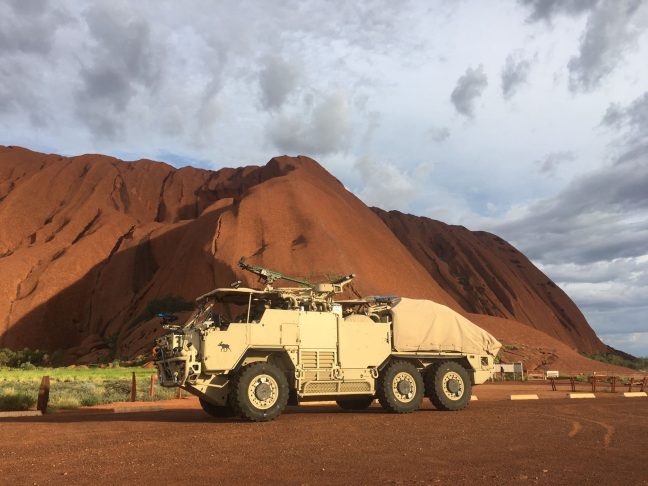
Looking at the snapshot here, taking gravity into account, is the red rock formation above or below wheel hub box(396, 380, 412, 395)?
above

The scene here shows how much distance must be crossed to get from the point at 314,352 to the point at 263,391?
167cm

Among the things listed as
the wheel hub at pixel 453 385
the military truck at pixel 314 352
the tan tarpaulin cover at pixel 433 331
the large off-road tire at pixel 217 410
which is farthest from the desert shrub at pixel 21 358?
the wheel hub at pixel 453 385

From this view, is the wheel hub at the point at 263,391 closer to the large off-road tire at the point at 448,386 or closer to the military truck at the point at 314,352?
the military truck at the point at 314,352

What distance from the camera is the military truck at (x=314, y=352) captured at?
11.5 meters

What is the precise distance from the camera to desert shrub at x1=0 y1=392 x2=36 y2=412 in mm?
16094

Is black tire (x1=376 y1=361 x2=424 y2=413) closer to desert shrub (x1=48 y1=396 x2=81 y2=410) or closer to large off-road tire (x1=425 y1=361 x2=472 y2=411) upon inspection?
large off-road tire (x1=425 y1=361 x2=472 y2=411)

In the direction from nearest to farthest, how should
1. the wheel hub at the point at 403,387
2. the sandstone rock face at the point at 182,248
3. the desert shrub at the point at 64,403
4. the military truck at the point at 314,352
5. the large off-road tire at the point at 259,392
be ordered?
1. the large off-road tire at the point at 259,392
2. the military truck at the point at 314,352
3. the wheel hub at the point at 403,387
4. the desert shrub at the point at 64,403
5. the sandstone rock face at the point at 182,248

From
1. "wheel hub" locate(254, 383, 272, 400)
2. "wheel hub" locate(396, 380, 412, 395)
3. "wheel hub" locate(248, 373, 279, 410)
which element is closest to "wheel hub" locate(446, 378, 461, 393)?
"wheel hub" locate(396, 380, 412, 395)

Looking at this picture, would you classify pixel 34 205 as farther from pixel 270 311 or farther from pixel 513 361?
pixel 270 311

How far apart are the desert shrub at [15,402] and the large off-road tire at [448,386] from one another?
11661mm

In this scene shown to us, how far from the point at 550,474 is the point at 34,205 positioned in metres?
83.1

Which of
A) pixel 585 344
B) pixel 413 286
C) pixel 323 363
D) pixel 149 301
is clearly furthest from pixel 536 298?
pixel 323 363

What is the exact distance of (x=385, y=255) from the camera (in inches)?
2509

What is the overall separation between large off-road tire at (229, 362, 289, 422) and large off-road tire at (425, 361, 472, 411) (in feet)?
12.9
